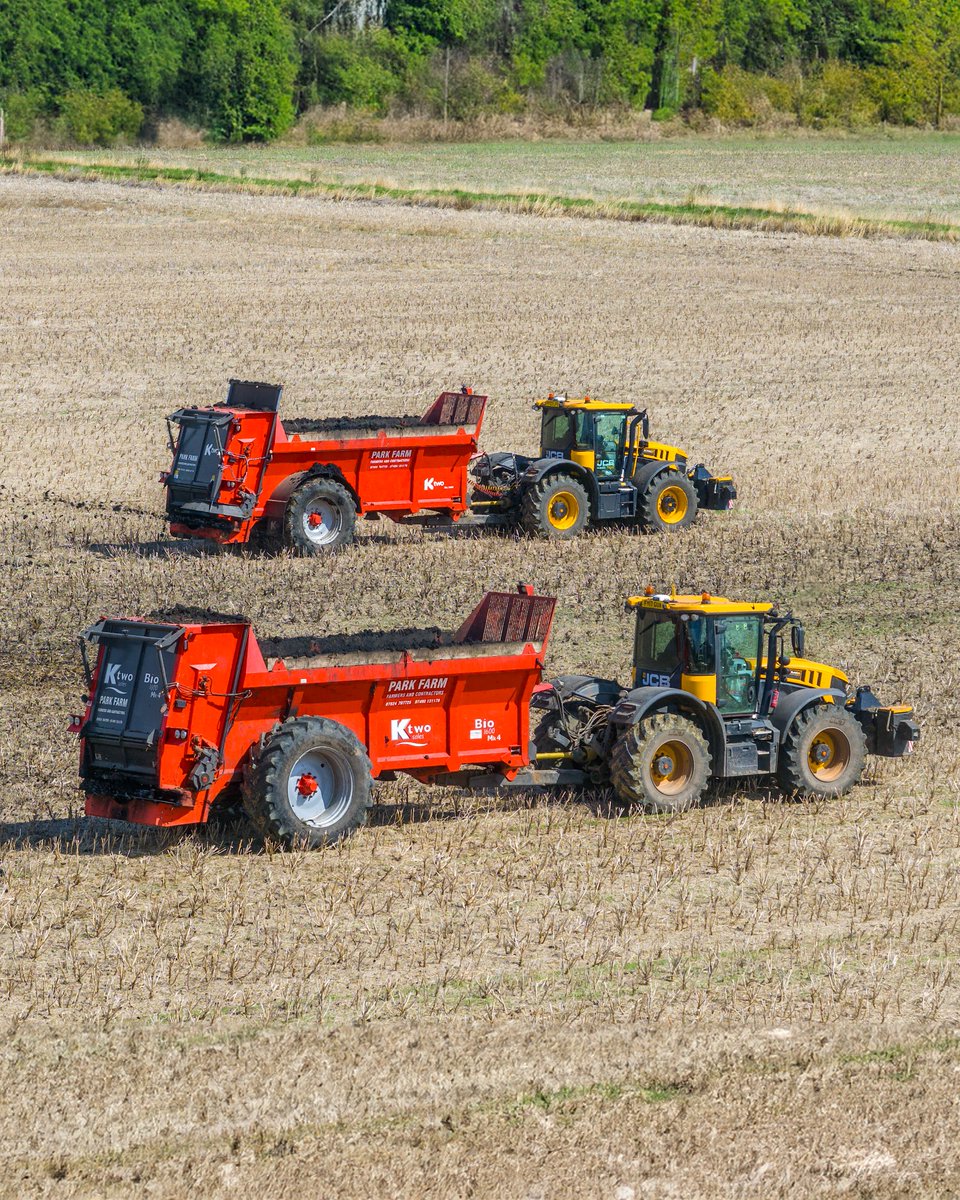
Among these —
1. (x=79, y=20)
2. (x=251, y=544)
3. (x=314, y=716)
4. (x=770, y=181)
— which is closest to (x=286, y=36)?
(x=79, y=20)

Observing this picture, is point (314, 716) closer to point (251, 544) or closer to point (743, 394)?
point (251, 544)

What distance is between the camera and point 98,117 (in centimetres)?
8744

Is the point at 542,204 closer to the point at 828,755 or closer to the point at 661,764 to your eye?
the point at 828,755

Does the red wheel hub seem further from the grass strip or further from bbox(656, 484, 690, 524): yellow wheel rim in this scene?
the grass strip

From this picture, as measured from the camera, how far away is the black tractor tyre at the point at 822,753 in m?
13.2

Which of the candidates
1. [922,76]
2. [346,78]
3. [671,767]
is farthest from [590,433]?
[922,76]

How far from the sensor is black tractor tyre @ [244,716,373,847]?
11.6m

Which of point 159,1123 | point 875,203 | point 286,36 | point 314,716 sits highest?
point 286,36

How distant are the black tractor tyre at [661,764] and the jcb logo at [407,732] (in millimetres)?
1388

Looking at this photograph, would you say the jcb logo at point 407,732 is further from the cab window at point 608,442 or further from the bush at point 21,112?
the bush at point 21,112

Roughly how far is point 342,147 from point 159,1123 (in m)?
82.0

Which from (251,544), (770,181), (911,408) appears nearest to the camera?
(251,544)

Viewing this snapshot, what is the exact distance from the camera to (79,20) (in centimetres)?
9588

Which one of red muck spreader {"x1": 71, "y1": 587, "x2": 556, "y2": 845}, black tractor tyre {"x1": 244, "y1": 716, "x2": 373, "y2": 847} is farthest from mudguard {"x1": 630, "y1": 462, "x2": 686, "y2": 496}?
black tractor tyre {"x1": 244, "y1": 716, "x2": 373, "y2": 847}
